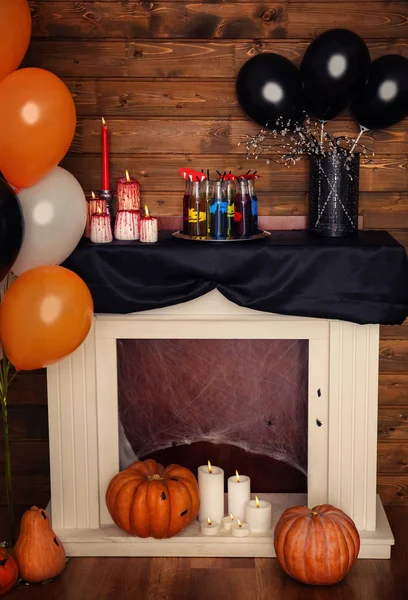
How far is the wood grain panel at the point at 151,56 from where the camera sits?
2826mm

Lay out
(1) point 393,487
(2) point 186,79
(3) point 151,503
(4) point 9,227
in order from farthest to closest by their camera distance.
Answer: (1) point 393,487
(2) point 186,79
(3) point 151,503
(4) point 9,227

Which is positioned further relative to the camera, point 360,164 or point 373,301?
point 360,164

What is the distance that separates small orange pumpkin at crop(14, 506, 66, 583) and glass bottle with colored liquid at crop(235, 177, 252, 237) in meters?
1.02

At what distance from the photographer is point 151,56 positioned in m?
2.84

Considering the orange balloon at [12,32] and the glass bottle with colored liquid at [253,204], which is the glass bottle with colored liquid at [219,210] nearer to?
the glass bottle with colored liquid at [253,204]

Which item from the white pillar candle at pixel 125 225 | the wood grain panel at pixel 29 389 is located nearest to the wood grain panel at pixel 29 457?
the wood grain panel at pixel 29 389

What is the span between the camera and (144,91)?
2861mm

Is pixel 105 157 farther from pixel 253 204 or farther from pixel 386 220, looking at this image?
pixel 386 220

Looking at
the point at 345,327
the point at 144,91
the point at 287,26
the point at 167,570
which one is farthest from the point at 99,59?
the point at 167,570

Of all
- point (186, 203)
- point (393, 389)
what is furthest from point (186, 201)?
point (393, 389)

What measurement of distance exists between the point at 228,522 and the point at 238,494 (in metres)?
0.09

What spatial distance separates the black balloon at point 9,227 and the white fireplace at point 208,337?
0.52 meters

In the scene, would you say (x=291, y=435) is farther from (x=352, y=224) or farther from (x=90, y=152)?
(x=90, y=152)

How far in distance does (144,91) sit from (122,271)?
642 mm
